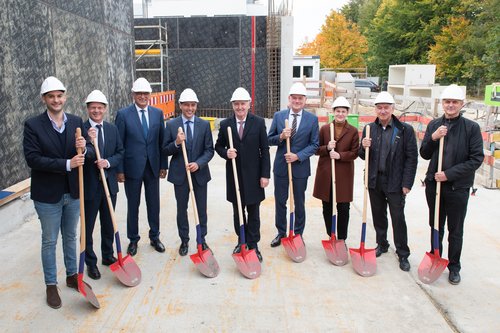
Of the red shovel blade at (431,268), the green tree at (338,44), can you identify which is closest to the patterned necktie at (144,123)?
the red shovel blade at (431,268)

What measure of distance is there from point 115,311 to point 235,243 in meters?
1.96

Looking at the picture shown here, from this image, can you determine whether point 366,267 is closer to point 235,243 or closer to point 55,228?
point 235,243

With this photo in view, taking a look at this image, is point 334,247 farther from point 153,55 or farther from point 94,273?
point 153,55

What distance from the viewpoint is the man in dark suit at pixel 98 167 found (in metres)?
4.29

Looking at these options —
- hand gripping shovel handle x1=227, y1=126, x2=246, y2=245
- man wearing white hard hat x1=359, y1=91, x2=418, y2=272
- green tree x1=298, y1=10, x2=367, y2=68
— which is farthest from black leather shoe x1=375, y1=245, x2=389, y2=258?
green tree x1=298, y1=10, x2=367, y2=68

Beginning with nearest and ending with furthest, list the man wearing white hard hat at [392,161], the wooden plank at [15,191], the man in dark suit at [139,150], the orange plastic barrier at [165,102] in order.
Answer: the man wearing white hard hat at [392,161] → the man in dark suit at [139,150] → the wooden plank at [15,191] → the orange plastic barrier at [165,102]

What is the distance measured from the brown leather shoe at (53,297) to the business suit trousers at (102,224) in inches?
22.0

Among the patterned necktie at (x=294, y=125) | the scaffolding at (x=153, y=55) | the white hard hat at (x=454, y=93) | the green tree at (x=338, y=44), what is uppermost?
the green tree at (x=338, y=44)

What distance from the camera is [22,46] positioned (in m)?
6.05

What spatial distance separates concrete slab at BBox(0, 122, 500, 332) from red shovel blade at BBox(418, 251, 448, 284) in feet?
0.22

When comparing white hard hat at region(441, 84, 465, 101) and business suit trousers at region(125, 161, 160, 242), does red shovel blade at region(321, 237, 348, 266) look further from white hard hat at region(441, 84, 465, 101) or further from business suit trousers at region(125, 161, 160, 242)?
business suit trousers at region(125, 161, 160, 242)

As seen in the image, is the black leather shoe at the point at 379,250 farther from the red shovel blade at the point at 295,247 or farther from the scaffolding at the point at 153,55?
the scaffolding at the point at 153,55

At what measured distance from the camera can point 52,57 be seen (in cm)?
679

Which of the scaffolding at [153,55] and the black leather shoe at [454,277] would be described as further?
the scaffolding at [153,55]
